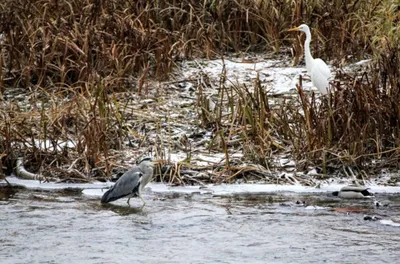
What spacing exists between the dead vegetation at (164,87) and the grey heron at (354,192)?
0.62 metres

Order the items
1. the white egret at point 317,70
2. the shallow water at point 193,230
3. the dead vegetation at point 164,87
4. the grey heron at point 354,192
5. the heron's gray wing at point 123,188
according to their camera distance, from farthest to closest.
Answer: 1. the white egret at point 317,70
2. the dead vegetation at point 164,87
3. the grey heron at point 354,192
4. the heron's gray wing at point 123,188
5. the shallow water at point 193,230

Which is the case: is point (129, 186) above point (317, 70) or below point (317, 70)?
below

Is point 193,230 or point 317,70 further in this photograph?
point 317,70

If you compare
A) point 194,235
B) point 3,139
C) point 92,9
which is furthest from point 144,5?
point 194,235

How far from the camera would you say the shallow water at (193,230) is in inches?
275

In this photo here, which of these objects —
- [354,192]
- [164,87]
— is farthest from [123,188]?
[164,87]

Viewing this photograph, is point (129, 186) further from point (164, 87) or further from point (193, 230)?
point (164, 87)

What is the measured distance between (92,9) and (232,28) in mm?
2145

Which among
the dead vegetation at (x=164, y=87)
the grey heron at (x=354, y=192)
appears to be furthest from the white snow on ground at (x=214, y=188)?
the grey heron at (x=354, y=192)

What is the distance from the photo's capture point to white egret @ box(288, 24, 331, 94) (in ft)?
37.3

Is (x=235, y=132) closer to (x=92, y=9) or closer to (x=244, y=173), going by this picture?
(x=244, y=173)

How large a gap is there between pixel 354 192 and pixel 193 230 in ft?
6.12

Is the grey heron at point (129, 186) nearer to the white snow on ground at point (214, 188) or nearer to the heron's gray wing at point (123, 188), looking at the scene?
the heron's gray wing at point (123, 188)

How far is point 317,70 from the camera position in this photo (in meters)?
11.6
